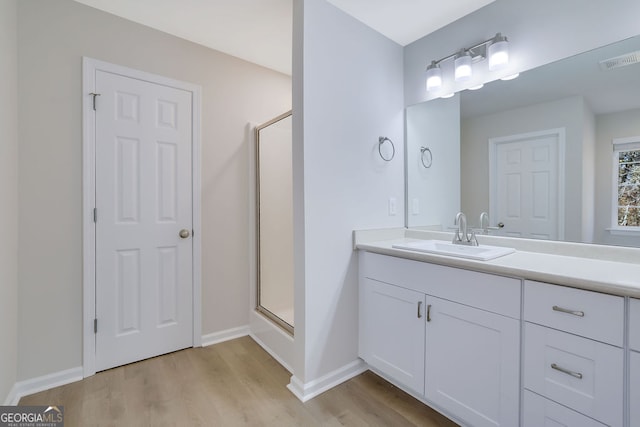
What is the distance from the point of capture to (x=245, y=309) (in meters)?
2.56

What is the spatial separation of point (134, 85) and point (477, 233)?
2.61m

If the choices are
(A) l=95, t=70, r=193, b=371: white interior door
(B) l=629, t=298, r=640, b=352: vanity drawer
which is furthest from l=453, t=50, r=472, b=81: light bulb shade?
(A) l=95, t=70, r=193, b=371: white interior door

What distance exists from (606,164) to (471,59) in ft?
3.17

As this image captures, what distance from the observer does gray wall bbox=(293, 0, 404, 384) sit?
1.71 meters

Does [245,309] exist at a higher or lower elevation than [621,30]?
lower

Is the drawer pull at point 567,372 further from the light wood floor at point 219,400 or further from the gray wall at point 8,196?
the gray wall at point 8,196

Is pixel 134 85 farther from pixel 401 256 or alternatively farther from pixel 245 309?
pixel 401 256

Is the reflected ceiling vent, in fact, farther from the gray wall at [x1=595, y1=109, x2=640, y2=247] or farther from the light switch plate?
the light switch plate

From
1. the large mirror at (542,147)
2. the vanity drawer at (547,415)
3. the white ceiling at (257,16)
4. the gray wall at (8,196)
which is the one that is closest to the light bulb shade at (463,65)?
the large mirror at (542,147)

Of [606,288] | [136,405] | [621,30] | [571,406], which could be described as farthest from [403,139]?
[136,405]

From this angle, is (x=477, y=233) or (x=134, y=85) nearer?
(x=477, y=233)

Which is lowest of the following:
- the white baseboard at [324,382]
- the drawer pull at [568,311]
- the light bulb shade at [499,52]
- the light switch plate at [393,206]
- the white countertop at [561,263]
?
the white baseboard at [324,382]

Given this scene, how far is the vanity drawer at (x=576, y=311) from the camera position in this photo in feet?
3.18

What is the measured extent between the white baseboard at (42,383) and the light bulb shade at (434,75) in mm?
3039
